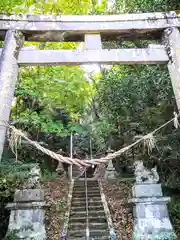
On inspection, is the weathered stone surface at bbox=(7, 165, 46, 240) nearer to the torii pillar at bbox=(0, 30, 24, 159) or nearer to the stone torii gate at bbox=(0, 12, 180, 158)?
the torii pillar at bbox=(0, 30, 24, 159)

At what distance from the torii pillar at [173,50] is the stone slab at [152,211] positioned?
3.99m

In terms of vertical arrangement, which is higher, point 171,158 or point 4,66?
point 4,66

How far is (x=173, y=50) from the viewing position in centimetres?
452

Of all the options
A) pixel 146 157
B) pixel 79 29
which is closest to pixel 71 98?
pixel 146 157

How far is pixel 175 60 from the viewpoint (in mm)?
4422

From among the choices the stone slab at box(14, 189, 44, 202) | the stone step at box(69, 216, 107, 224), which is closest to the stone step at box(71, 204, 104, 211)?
Result: the stone step at box(69, 216, 107, 224)

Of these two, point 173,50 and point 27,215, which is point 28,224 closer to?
point 27,215

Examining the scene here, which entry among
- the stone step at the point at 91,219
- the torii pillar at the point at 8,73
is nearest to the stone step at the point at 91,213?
the stone step at the point at 91,219

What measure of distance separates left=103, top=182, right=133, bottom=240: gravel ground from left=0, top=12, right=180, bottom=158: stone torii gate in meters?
5.22

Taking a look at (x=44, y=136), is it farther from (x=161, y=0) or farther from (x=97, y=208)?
(x=161, y=0)

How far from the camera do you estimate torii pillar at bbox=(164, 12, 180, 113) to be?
4.27 meters

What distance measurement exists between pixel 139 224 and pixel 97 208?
226 centimetres

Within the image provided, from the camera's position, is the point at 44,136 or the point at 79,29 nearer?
the point at 79,29

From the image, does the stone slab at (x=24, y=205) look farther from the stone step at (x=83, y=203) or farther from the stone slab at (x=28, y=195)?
the stone step at (x=83, y=203)
